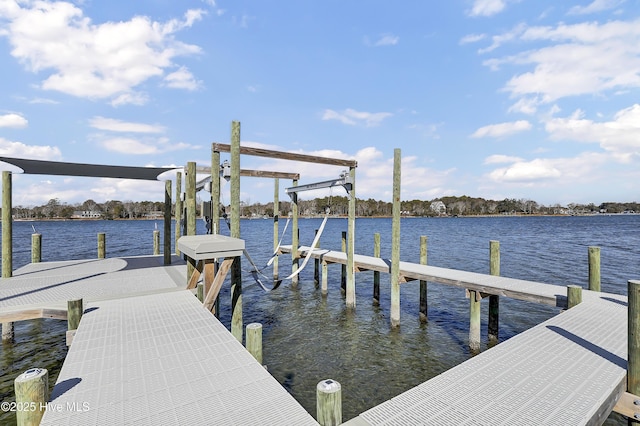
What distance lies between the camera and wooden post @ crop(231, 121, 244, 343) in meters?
6.69

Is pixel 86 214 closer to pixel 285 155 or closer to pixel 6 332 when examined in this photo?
pixel 6 332

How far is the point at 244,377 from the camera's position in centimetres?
364

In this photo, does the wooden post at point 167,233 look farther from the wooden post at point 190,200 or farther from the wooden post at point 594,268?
the wooden post at point 594,268

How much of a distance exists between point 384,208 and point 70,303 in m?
137

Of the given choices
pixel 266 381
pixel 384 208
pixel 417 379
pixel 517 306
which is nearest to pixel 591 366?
pixel 417 379

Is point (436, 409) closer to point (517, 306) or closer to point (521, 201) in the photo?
point (517, 306)

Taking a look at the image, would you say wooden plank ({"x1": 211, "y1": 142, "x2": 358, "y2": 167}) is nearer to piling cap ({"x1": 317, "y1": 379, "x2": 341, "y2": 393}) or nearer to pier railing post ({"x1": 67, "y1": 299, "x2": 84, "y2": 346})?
pier railing post ({"x1": 67, "y1": 299, "x2": 84, "y2": 346})

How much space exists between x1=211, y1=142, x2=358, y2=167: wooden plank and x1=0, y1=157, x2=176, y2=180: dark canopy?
11.1 feet

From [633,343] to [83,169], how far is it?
13.6 meters

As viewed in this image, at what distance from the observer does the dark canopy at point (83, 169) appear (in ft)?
29.3

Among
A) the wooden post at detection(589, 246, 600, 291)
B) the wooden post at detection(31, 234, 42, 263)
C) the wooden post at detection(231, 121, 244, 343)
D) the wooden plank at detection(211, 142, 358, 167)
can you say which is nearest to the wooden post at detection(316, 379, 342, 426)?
the wooden post at detection(231, 121, 244, 343)

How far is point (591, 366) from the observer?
409cm

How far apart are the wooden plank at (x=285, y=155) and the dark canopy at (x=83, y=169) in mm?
3392

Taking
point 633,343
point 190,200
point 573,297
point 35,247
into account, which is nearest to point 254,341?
point 633,343
